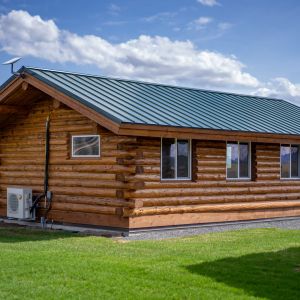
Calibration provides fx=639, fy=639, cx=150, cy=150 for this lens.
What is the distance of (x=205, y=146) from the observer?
17766mm

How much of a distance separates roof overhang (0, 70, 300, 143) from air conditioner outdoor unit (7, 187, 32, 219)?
2628 millimetres

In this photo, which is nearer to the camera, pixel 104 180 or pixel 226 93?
pixel 104 180

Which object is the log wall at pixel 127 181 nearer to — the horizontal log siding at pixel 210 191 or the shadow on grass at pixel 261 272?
the horizontal log siding at pixel 210 191

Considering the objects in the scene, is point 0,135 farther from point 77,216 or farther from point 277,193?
point 277,193

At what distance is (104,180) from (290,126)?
7.60 meters

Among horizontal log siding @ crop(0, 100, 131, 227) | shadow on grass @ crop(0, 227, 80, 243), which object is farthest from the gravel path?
shadow on grass @ crop(0, 227, 80, 243)

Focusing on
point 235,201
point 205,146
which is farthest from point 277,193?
point 205,146

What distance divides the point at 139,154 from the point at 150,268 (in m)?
5.69

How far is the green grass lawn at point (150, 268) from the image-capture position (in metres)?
9.02

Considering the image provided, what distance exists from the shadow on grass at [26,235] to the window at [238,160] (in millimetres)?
5338

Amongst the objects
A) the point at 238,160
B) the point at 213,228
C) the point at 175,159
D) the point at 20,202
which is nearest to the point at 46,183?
the point at 20,202

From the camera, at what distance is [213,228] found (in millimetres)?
17516

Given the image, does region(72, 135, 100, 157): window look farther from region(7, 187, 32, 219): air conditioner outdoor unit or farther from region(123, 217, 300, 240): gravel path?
region(123, 217, 300, 240): gravel path

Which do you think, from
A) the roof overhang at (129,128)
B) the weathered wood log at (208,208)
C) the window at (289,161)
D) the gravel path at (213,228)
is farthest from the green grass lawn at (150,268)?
the window at (289,161)
